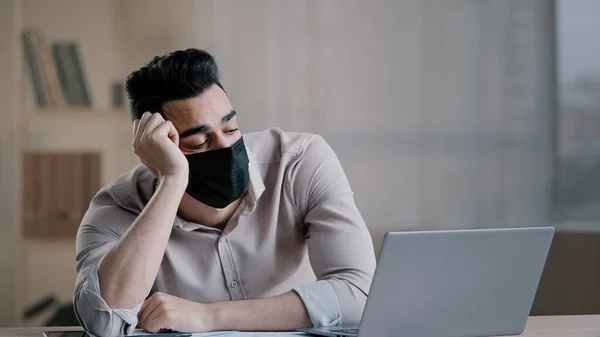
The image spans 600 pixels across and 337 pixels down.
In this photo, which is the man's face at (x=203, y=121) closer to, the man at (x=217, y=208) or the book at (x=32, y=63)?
the man at (x=217, y=208)

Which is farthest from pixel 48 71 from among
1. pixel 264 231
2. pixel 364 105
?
pixel 264 231

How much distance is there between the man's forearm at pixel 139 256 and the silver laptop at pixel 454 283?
1.28ft

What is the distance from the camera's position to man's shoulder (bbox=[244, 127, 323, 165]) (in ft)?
6.59

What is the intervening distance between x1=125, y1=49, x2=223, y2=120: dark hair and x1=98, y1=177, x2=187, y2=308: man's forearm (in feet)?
0.82

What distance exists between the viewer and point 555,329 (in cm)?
167

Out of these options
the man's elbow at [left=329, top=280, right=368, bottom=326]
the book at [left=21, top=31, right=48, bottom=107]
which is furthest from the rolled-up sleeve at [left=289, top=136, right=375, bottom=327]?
the book at [left=21, top=31, right=48, bottom=107]

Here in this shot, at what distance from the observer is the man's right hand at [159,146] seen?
1773 millimetres

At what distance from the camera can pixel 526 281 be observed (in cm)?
147

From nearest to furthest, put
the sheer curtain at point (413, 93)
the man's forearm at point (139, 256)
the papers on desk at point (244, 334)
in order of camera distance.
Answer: the papers on desk at point (244, 334) < the man's forearm at point (139, 256) < the sheer curtain at point (413, 93)

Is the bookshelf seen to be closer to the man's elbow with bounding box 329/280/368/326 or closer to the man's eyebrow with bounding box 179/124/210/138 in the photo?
the man's eyebrow with bounding box 179/124/210/138

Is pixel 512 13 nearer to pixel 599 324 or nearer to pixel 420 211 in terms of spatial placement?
pixel 420 211

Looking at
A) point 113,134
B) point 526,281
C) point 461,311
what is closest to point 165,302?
point 461,311

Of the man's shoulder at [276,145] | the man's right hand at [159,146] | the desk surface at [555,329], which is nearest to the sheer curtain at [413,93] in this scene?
the man's shoulder at [276,145]

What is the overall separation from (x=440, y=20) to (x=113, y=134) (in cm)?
151
